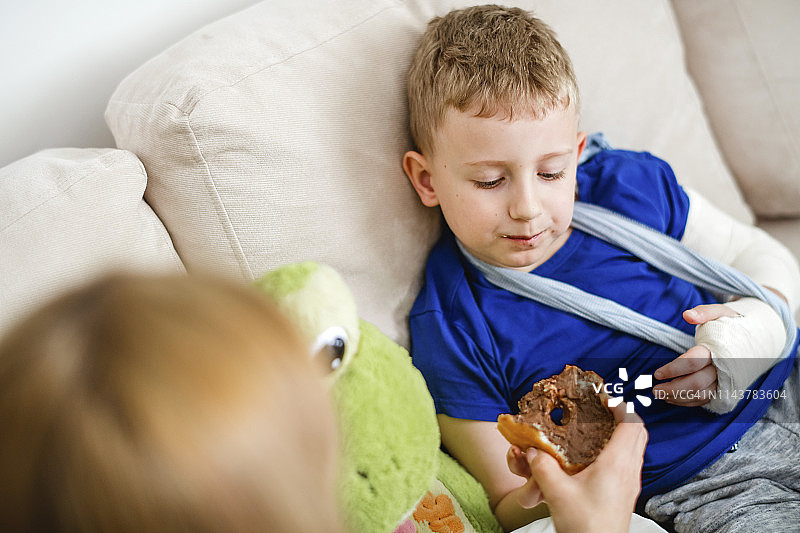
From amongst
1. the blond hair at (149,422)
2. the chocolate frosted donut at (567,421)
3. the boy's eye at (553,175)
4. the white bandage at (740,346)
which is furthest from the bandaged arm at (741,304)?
the blond hair at (149,422)

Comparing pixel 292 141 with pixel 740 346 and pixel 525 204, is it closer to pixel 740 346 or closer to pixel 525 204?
pixel 525 204

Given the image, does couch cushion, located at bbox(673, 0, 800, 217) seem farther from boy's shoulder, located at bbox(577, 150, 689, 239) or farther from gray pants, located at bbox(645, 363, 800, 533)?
gray pants, located at bbox(645, 363, 800, 533)

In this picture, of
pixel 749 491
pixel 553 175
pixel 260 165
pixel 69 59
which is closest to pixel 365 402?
pixel 260 165

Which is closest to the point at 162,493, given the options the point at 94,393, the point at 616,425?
the point at 94,393

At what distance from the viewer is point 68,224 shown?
2.59ft

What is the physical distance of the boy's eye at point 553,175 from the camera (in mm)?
991

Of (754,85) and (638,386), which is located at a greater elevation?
(754,85)

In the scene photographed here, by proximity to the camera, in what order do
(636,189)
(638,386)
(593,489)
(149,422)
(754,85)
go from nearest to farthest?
(149,422)
(593,489)
(638,386)
(636,189)
(754,85)

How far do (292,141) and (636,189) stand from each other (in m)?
0.61

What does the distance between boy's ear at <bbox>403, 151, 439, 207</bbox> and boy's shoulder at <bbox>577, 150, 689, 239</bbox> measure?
30cm

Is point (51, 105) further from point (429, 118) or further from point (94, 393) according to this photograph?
point (94, 393)

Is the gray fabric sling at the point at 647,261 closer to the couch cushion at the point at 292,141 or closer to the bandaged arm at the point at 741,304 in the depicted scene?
the bandaged arm at the point at 741,304

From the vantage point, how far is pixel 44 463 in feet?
1.24

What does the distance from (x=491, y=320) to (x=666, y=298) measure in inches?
12.0
